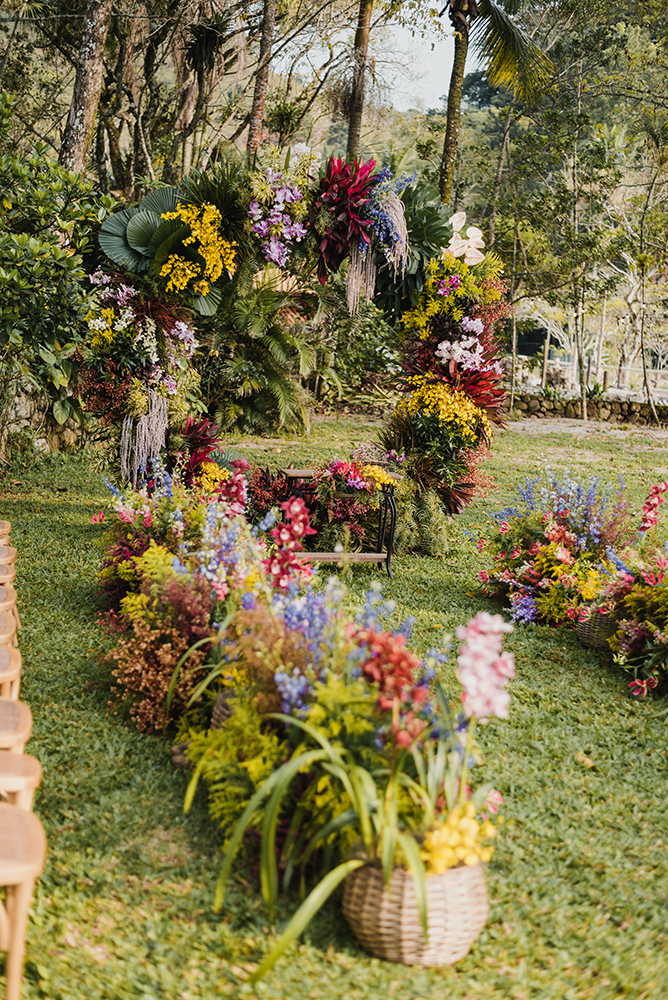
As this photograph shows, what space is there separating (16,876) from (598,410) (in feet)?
57.4

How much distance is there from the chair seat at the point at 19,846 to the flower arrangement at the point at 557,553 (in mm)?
3938

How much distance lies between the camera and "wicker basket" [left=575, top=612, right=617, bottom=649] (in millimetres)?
5000

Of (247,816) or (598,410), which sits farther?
Answer: (598,410)

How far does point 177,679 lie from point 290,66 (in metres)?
16.0

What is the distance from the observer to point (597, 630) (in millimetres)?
5078

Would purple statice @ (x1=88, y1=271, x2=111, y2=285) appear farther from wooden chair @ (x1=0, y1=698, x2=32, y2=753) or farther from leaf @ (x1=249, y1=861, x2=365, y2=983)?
leaf @ (x1=249, y1=861, x2=365, y2=983)

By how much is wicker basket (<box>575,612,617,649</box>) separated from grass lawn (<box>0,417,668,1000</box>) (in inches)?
4.1

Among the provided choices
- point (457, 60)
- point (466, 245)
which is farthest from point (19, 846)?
point (457, 60)

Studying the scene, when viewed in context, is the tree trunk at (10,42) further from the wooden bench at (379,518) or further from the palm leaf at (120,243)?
the wooden bench at (379,518)

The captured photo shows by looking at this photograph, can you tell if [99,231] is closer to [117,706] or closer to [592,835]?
[117,706]

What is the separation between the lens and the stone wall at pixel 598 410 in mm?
17688

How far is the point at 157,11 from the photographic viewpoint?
14023mm

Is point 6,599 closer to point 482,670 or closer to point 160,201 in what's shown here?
point 482,670

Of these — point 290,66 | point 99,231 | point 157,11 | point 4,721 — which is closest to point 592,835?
point 4,721
